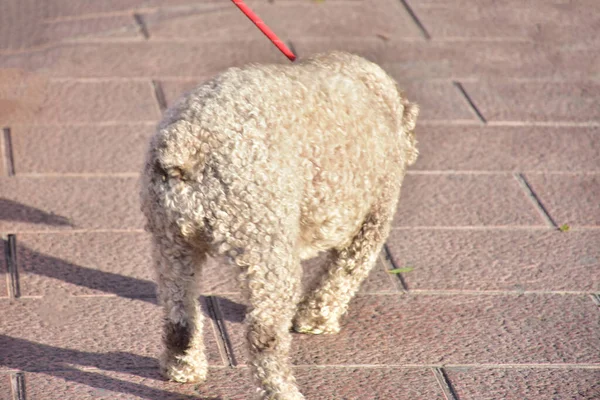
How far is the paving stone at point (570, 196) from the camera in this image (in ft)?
18.3

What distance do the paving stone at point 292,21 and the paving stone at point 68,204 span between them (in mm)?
2644

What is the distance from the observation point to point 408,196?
572 cm

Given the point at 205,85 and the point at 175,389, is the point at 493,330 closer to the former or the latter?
the point at 175,389

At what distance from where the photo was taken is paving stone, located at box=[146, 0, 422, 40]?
7.93 m

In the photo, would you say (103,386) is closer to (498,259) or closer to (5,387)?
(5,387)

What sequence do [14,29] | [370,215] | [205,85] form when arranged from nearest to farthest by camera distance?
1. [205,85]
2. [370,215]
3. [14,29]

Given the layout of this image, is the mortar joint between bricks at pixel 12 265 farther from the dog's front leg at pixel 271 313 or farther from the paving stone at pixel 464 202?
the paving stone at pixel 464 202

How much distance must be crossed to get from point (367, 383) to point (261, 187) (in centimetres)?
119

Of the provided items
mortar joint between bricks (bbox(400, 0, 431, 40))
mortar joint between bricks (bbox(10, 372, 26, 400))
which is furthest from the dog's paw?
mortar joint between bricks (bbox(400, 0, 431, 40))

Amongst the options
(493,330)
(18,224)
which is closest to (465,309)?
(493,330)

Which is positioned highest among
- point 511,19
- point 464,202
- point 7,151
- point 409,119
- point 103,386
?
point 409,119

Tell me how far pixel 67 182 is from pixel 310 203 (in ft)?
7.99

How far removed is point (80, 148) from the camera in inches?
233

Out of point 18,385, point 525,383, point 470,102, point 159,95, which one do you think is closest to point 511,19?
point 470,102
